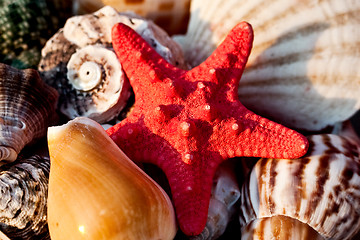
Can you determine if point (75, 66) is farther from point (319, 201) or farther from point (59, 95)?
point (319, 201)

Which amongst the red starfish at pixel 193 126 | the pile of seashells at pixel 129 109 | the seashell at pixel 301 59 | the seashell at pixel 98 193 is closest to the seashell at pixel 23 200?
the pile of seashells at pixel 129 109

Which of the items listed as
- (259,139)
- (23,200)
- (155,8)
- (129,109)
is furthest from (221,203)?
(155,8)

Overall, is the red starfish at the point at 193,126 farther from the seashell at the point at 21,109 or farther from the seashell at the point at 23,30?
the seashell at the point at 23,30

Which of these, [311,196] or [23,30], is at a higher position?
[23,30]

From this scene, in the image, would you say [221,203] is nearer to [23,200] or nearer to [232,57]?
[232,57]

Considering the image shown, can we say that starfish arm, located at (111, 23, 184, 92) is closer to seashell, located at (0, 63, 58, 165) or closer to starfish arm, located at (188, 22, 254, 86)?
starfish arm, located at (188, 22, 254, 86)

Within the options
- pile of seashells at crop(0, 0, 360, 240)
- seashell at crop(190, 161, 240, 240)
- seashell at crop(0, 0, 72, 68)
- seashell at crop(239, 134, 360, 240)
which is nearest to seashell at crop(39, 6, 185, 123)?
pile of seashells at crop(0, 0, 360, 240)
